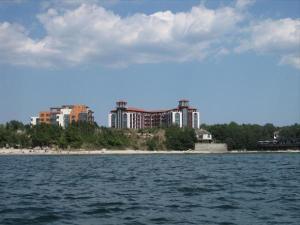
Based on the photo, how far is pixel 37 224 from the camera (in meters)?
19.2

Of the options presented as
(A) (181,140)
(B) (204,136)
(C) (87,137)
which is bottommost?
(A) (181,140)

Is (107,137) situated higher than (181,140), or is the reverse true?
(107,137)

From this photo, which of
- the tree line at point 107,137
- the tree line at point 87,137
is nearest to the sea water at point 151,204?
the tree line at point 87,137

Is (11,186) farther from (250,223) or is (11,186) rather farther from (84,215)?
(250,223)

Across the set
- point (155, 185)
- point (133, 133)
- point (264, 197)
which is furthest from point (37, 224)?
point (133, 133)

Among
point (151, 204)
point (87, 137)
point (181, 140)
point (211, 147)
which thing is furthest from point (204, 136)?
point (151, 204)

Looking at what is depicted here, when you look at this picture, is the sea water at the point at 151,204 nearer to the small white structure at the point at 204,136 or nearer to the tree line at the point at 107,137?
the tree line at the point at 107,137

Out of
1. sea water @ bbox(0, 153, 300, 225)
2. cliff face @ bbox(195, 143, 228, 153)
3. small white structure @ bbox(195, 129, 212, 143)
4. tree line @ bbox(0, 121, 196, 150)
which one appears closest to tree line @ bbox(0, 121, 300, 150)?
tree line @ bbox(0, 121, 196, 150)

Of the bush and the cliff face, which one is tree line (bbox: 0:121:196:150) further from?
the cliff face

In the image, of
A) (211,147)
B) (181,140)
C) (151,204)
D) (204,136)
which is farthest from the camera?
(204,136)

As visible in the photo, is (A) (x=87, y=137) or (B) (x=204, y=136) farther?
(B) (x=204, y=136)

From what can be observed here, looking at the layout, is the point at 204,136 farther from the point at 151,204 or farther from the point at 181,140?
the point at 151,204

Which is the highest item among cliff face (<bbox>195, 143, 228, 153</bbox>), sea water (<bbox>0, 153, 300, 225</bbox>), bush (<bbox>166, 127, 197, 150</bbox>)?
bush (<bbox>166, 127, 197, 150</bbox>)

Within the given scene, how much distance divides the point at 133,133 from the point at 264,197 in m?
162
